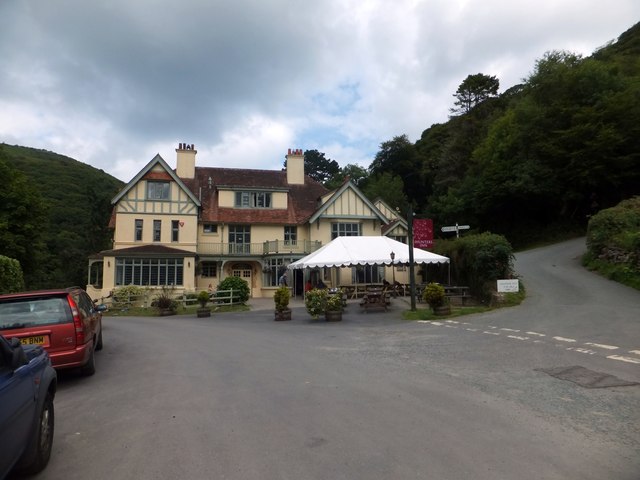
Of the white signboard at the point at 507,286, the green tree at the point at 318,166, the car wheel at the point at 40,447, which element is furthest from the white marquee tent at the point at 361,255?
the green tree at the point at 318,166

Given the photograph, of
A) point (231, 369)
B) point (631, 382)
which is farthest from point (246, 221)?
point (631, 382)

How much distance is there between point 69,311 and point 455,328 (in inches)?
382

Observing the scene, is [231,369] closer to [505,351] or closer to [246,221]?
[505,351]

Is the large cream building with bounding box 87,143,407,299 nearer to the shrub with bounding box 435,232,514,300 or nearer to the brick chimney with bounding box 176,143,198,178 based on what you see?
the brick chimney with bounding box 176,143,198,178

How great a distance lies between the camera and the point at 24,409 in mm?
3561

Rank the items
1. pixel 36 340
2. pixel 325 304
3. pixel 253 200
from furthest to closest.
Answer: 1. pixel 253 200
2. pixel 325 304
3. pixel 36 340

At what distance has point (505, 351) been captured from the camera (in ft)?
30.6

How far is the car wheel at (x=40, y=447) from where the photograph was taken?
3777 millimetres

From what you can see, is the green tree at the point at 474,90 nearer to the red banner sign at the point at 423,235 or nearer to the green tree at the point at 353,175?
the green tree at the point at 353,175

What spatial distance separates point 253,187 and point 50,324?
30100mm

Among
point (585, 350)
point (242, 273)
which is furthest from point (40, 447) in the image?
point (242, 273)

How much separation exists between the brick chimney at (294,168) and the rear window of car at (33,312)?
110 ft

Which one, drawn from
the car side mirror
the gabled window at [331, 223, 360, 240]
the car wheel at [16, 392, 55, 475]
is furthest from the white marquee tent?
the car side mirror

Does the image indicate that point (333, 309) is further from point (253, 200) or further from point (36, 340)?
point (253, 200)
